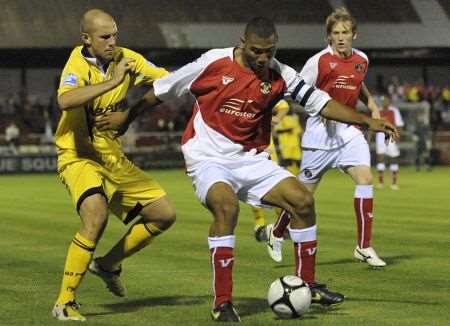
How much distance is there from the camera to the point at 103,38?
914 centimetres

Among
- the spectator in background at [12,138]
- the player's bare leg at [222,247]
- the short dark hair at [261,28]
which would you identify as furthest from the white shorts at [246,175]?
the spectator in background at [12,138]

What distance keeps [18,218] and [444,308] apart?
458 inches

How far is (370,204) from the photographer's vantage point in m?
12.5

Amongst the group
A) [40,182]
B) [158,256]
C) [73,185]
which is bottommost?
[40,182]

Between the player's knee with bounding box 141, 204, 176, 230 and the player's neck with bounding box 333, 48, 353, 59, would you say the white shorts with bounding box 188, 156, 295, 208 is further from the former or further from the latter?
the player's neck with bounding box 333, 48, 353, 59

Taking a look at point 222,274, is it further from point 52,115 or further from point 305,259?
point 52,115

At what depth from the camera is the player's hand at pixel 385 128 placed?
347 inches

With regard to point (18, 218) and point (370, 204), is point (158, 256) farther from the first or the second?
point (18, 218)

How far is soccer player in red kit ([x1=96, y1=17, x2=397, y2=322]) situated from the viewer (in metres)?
8.67

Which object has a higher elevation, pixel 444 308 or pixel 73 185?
pixel 73 185

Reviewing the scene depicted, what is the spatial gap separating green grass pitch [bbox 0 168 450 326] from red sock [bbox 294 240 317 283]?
0.93 ft

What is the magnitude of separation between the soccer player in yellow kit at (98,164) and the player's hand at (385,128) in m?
1.76

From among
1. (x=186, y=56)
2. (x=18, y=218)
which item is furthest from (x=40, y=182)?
(x=186, y=56)

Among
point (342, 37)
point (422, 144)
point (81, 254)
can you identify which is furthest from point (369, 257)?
point (422, 144)
